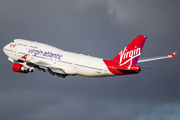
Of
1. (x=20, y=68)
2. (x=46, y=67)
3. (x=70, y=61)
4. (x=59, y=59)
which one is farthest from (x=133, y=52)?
(x=20, y=68)

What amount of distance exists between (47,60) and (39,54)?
2168mm

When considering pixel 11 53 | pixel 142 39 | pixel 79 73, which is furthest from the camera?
pixel 11 53

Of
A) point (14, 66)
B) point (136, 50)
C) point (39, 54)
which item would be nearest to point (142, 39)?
point (136, 50)

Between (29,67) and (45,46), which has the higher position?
(45,46)

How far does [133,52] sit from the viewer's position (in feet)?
207

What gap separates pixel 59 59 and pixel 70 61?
93.6 inches

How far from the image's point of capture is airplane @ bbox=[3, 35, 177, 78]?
206 feet

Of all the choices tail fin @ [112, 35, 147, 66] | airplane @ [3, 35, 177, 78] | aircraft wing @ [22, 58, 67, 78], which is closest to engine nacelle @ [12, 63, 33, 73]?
airplane @ [3, 35, 177, 78]

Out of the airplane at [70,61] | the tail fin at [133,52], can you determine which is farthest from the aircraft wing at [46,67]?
the tail fin at [133,52]

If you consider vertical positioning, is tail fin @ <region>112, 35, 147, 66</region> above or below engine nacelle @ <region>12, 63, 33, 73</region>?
above

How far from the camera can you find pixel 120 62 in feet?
211

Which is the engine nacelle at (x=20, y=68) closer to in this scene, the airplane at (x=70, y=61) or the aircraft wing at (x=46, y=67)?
the airplane at (x=70, y=61)

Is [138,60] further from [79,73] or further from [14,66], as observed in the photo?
[14,66]

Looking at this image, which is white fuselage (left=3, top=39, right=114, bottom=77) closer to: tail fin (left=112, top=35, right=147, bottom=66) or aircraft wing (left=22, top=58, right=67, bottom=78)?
aircraft wing (left=22, top=58, right=67, bottom=78)
